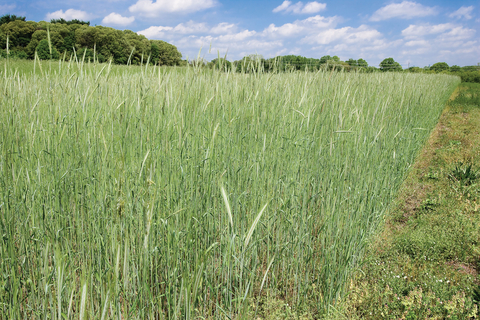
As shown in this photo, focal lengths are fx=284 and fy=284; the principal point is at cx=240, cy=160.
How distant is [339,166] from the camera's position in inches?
80.9

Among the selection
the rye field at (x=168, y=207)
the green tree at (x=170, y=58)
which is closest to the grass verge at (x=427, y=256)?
the rye field at (x=168, y=207)

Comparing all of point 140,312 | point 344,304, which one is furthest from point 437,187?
point 140,312

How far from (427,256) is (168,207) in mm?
2280

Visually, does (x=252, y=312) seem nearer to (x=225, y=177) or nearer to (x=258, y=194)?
(x=258, y=194)

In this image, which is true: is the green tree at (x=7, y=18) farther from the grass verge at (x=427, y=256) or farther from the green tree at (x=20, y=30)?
the grass verge at (x=427, y=256)

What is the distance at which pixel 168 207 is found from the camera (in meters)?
1.42

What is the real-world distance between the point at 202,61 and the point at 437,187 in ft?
12.3

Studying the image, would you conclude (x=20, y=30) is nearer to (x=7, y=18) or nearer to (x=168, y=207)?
(x=7, y=18)

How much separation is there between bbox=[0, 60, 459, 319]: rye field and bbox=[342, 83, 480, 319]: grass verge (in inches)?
9.0

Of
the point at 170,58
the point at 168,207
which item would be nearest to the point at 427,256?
the point at 168,207

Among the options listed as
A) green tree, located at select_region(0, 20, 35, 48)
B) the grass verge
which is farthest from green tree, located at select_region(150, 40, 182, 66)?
green tree, located at select_region(0, 20, 35, 48)

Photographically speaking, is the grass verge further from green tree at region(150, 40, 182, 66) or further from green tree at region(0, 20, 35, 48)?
green tree at region(0, 20, 35, 48)

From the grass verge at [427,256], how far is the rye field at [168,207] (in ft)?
0.75

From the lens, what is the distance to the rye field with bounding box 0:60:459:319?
1281 mm
